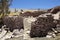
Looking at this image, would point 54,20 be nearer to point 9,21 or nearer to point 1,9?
point 9,21

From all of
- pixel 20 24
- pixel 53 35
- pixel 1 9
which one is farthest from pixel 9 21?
pixel 53 35

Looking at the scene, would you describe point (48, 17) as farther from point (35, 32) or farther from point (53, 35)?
point (53, 35)

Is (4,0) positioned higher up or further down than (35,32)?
higher up

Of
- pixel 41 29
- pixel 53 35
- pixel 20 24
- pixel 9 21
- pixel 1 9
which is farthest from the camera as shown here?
pixel 1 9

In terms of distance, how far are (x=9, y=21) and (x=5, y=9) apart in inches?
300

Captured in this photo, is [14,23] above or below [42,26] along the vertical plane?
below

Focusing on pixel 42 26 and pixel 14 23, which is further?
pixel 14 23

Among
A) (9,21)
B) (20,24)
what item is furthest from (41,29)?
(9,21)

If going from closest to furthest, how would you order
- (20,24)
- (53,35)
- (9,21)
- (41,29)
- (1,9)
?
1. (53,35)
2. (41,29)
3. (20,24)
4. (9,21)
5. (1,9)

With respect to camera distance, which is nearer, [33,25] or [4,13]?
[33,25]

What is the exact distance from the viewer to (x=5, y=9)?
26281mm

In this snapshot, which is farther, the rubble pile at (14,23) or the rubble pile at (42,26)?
the rubble pile at (14,23)

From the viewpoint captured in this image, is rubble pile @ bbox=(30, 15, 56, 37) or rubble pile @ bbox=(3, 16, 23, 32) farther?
rubble pile @ bbox=(3, 16, 23, 32)

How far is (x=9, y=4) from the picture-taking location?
26.9 metres
